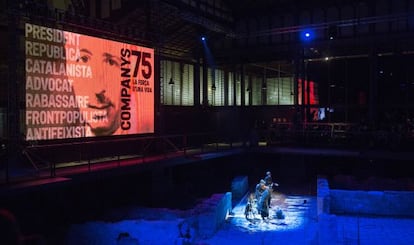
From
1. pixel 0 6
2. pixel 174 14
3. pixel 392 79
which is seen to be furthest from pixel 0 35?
pixel 392 79

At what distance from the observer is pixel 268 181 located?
58.4ft

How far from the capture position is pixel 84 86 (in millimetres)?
17297

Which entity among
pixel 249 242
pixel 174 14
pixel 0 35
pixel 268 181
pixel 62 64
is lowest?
pixel 249 242

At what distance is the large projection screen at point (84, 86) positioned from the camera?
15328 mm

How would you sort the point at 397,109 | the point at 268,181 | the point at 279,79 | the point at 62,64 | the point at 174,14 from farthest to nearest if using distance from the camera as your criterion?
1. the point at 279,79
2. the point at 397,109
3. the point at 174,14
4. the point at 268,181
5. the point at 62,64

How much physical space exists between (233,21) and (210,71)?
13.2 ft

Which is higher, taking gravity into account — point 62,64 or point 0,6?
point 0,6

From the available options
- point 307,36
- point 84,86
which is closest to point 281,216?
point 84,86

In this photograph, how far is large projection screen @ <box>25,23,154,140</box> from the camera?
50.3 ft

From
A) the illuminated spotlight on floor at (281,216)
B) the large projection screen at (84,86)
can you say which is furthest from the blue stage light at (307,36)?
the illuminated spotlight on floor at (281,216)

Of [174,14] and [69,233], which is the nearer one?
[69,233]

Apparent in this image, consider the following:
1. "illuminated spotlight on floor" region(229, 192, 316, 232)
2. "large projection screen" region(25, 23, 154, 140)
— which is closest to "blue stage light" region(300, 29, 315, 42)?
"large projection screen" region(25, 23, 154, 140)

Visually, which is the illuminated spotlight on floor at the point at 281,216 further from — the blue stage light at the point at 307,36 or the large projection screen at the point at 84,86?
the blue stage light at the point at 307,36

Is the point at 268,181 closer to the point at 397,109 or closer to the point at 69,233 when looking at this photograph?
the point at 69,233
